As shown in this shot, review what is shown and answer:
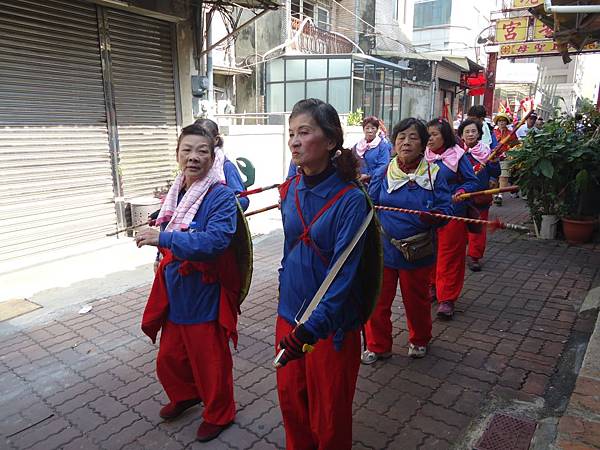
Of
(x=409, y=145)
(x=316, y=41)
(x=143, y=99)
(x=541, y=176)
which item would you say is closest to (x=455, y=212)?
(x=409, y=145)

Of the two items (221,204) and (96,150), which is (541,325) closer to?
(221,204)

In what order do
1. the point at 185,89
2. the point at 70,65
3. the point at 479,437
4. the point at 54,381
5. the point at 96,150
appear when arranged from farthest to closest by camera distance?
the point at 185,89 < the point at 96,150 < the point at 70,65 < the point at 54,381 < the point at 479,437

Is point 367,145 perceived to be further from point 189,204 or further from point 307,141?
point 307,141

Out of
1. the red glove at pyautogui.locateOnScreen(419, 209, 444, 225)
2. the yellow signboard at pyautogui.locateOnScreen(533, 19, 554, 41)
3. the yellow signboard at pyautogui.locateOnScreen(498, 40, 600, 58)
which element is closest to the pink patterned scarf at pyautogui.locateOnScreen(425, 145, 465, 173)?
the red glove at pyautogui.locateOnScreen(419, 209, 444, 225)

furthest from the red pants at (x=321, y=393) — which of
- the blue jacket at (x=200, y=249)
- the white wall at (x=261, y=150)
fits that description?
the white wall at (x=261, y=150)

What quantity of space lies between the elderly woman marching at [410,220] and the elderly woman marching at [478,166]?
1.87m

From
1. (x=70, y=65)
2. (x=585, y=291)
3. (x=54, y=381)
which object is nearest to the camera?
(x=54, y=381)

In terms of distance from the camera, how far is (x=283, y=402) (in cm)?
226

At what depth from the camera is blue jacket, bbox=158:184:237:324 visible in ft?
7.76

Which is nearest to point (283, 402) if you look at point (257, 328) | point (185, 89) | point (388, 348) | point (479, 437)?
point (479, 437)

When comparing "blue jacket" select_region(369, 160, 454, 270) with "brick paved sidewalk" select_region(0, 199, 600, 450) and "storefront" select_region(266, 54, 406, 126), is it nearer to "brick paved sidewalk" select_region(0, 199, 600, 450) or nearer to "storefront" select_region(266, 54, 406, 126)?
"brick paved sidewalk" select_region(0, 199, 600, 450)

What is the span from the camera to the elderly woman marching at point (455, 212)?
4.01 meters

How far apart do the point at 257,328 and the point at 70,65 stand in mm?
4678

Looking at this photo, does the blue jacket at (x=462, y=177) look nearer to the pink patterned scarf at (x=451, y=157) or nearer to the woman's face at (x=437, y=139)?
the pink patterned scarf at (x=451, y=157)
